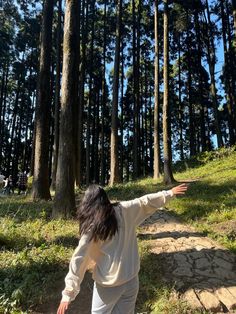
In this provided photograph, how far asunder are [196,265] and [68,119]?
508 cm

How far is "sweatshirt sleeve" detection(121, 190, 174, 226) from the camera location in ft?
11.4

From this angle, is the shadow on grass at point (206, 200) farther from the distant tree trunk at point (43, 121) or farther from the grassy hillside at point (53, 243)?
the distant tree trunk at point (43, 121)

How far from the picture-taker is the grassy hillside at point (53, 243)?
5.64 m

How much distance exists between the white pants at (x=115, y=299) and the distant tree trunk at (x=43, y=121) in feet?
31.6

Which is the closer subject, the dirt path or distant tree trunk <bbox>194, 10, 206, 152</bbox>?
the dirt path

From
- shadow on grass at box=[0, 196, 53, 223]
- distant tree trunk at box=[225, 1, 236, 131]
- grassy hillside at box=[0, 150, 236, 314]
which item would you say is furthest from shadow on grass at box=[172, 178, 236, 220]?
distant tree trunk at box=[225, 1, 236, 131]

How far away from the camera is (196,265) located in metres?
6.85

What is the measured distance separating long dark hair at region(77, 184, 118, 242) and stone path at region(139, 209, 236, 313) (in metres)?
2.91

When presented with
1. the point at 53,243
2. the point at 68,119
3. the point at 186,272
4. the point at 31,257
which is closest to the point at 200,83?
the point at 68,119

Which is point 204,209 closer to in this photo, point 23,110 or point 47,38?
point 47,38

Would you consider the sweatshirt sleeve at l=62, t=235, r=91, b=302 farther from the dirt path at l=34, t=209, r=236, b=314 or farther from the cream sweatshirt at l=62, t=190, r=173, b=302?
the dirt path at l=34, t=209, r=236, b=314

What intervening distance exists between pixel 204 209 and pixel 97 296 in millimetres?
7436

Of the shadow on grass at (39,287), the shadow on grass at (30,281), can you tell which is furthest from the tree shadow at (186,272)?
the shadow on grass at (30,281)

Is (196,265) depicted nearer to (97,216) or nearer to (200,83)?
(97,216)
